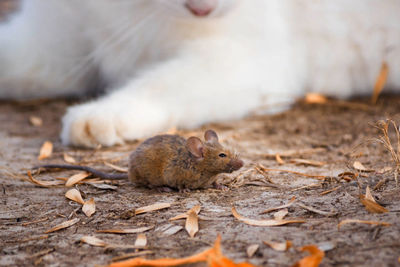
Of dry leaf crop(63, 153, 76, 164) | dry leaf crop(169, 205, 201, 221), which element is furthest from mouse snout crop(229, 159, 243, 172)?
dry leaf crop(63, 153, 76, 164)

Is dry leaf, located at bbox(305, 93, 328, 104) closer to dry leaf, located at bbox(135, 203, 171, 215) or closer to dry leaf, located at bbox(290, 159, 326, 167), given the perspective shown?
dry leaf, located at bbox(290, 159, 326, 167)

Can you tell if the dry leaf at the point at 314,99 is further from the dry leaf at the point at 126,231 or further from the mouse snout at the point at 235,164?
the dry leaf at the point at 126,231

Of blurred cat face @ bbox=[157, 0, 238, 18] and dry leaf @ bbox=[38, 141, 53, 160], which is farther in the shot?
blurred cat face @ bbox=[157, 0, 238, 18]

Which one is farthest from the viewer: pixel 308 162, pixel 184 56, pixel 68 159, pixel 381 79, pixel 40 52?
pixel 381 79

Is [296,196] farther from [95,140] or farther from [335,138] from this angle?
[95,140]

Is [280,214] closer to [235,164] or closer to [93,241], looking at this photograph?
[235,164]

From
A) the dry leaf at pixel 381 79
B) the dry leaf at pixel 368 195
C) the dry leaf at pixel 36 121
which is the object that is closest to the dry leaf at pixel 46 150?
the dry leaf at pixel 36 121

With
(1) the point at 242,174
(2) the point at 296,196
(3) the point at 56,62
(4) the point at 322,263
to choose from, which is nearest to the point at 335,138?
(1) the point at 242,174

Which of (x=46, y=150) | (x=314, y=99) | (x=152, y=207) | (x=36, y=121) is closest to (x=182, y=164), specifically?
(x=152, y=207)
